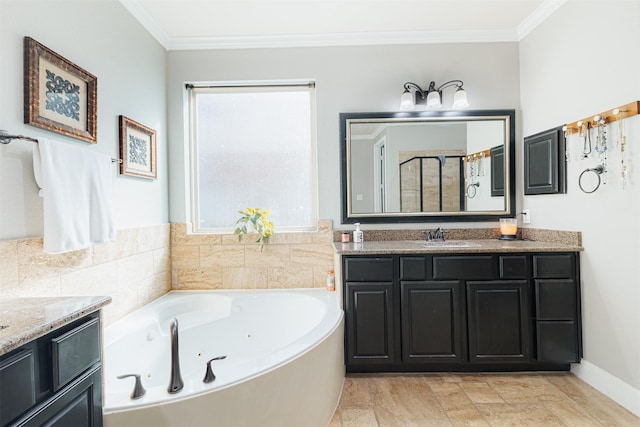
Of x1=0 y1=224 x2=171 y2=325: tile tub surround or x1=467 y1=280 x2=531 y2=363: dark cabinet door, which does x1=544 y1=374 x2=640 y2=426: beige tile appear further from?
x1=0 y1=224 x2=171 y2=325: tile tub surround

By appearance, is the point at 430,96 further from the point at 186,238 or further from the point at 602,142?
the point at 186,238

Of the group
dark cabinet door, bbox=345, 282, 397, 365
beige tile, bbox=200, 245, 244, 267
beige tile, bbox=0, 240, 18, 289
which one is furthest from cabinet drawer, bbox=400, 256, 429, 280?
beige tile, bbox=0, 240, 18, 289

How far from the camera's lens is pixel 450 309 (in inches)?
86.1

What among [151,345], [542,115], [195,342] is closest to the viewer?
[151,345]

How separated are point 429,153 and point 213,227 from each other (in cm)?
207

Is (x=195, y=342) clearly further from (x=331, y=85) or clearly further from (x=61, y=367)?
(x=331, y=85)

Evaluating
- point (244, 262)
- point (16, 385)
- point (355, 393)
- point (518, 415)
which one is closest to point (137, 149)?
point (244, 262)

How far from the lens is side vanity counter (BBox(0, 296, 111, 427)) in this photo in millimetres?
849

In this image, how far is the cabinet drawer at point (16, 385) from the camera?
0.81 meters

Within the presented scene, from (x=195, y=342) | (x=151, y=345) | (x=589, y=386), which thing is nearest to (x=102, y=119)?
(x=151, y=345)

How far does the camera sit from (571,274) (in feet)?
7.06

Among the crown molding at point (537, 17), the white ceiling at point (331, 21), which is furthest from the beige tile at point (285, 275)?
the crown molding at point (537, 17)

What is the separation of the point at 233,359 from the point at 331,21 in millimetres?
2695

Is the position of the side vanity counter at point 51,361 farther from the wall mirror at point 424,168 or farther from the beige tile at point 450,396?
the wall mirror at point 424,168
